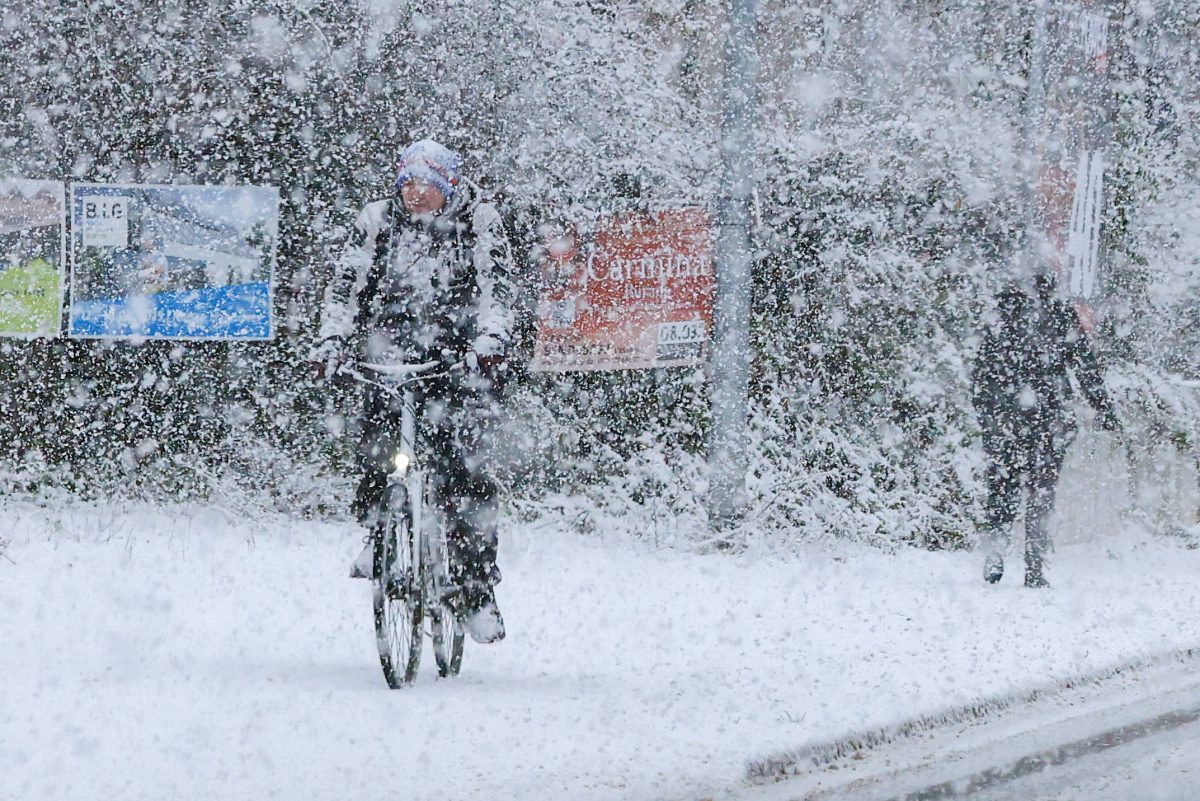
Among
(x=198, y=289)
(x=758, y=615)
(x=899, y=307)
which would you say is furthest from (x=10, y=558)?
(x=899, y=307)

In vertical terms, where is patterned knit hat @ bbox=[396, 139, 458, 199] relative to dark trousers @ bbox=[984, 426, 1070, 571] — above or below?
above

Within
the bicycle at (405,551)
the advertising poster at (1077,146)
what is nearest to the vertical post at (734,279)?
the advertising poster at (1077,146)

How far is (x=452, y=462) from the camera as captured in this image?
5.97 meters

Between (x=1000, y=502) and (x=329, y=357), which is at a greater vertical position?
(x=329, y=357)

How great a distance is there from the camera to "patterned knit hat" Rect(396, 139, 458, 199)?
5.81 m

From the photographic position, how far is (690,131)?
1170cm

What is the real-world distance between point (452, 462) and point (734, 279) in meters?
4.96

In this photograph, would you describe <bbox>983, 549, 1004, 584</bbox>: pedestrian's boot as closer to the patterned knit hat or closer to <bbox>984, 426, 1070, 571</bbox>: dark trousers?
<bbox>984, 426, 1070, 571</bbox>: dark trousers

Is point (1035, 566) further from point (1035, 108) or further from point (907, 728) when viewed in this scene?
point (907, 728)

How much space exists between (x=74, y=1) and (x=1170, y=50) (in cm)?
901

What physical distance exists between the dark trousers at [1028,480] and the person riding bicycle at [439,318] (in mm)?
4677

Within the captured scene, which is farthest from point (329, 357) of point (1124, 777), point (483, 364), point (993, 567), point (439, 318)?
point (993, 567)

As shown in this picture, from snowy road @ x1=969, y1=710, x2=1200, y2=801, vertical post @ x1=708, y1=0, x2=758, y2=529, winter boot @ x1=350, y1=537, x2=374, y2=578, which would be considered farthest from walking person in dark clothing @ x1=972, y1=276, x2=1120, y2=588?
winter boot @ x1=350, y1=537, x2=374, y2=578

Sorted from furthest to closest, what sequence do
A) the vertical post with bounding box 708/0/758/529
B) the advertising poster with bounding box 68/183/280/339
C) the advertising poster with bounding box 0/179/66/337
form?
1. the advertising poster with bounding box 0/179/66/337
2. the advertising poster with bounding box 68/183/280/339
3. the vertical post with bounding box 708/0/758/529
